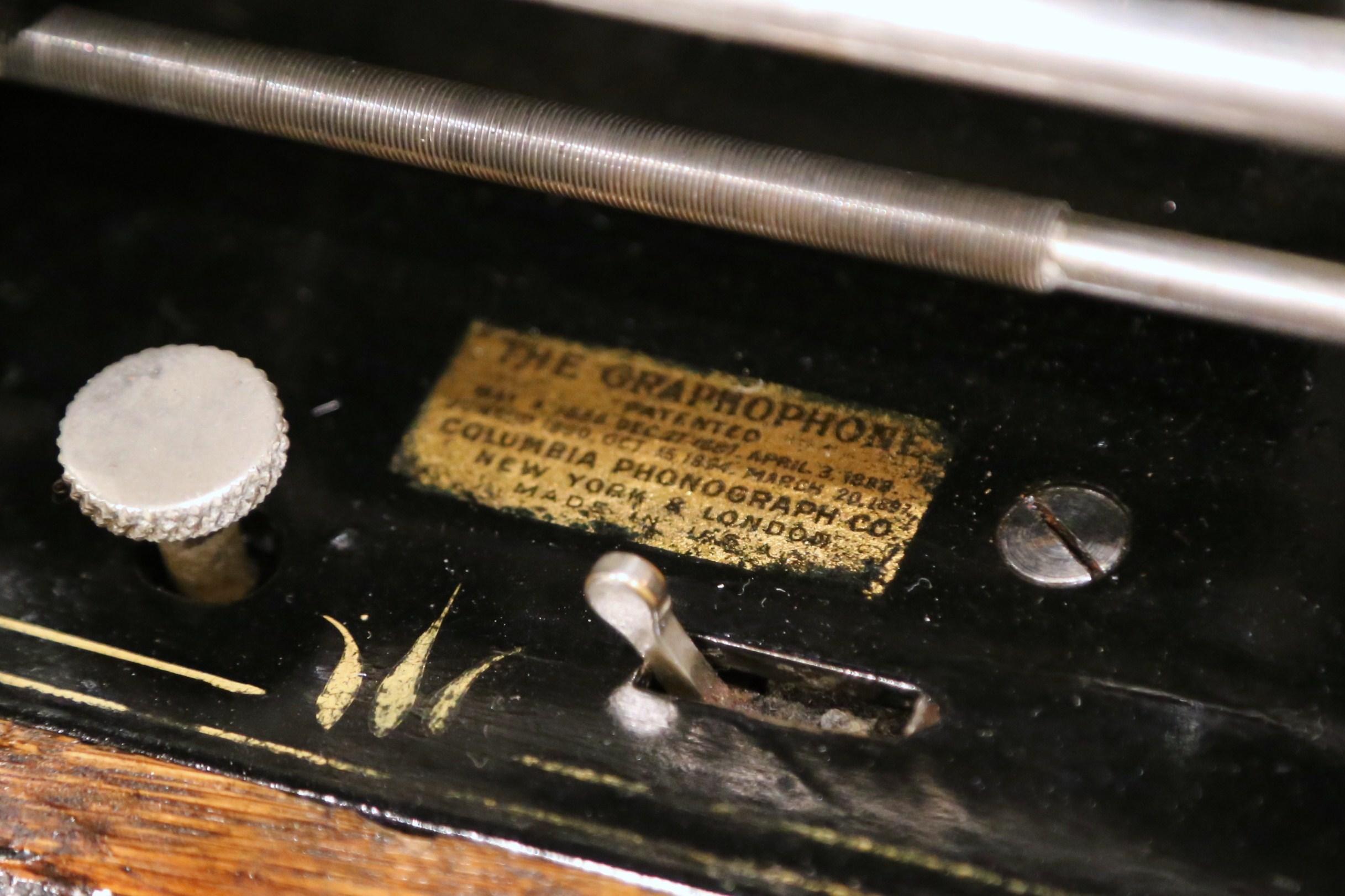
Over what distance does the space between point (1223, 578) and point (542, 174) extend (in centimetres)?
50

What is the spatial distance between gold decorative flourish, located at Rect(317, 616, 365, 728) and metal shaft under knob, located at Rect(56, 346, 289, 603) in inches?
4.2

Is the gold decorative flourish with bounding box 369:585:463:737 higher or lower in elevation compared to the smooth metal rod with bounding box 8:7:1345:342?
lower

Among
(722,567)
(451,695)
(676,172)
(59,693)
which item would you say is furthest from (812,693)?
(59,693)

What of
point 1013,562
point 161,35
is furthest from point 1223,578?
point 161,35

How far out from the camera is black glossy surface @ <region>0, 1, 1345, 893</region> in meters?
0.87

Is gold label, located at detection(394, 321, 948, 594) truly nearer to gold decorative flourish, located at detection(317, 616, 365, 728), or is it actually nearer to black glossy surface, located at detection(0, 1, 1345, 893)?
black glossy surface, located at detection(0, 1, 1345, 893)

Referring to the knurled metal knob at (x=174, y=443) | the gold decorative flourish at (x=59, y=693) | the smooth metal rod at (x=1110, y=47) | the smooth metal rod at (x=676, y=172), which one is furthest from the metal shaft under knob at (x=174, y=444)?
the smooth metal rod at (x=1110, y=47)

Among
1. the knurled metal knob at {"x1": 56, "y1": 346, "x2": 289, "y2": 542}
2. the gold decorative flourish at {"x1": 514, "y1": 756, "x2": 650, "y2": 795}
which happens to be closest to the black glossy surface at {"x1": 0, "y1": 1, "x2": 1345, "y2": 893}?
the gold decorative flourish at {"x1": 514, "y1": 756, "x2": 650, "y2": 795}

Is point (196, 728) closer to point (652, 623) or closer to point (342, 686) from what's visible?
point (342, 686)

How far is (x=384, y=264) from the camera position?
120 centimetres

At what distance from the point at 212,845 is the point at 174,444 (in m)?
0.23

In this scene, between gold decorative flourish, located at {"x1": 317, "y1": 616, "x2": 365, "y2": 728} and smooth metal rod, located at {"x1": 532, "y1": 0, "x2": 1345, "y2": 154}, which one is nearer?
smooth metal rod, located at {"x1": 532, "y1": 0, "x2": 1345, "y2": 154}

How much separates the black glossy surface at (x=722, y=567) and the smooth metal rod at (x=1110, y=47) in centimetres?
28

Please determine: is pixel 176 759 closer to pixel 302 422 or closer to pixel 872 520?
pixel 302 422
